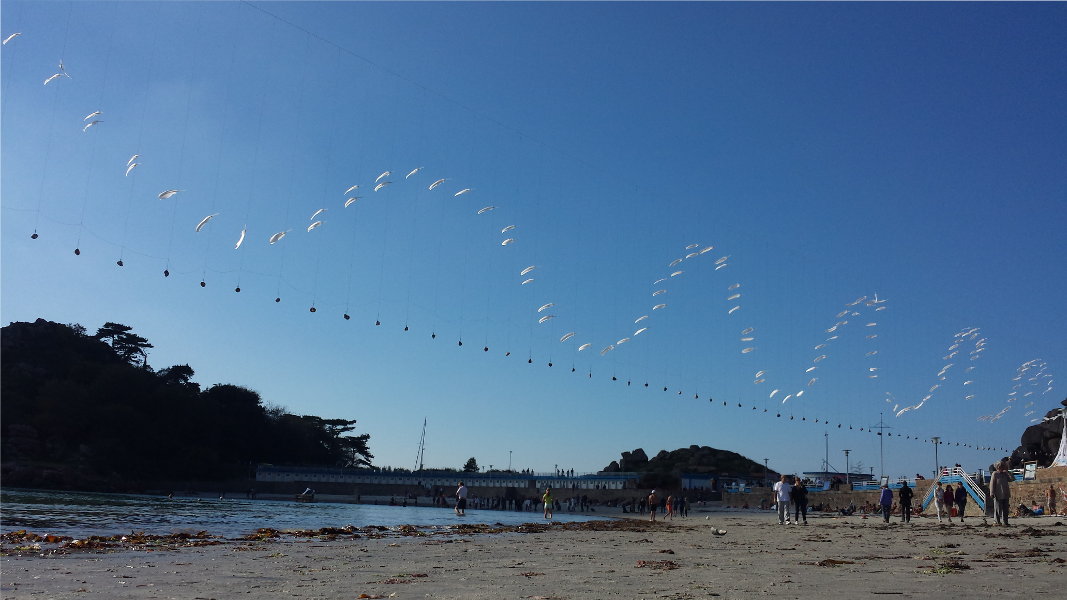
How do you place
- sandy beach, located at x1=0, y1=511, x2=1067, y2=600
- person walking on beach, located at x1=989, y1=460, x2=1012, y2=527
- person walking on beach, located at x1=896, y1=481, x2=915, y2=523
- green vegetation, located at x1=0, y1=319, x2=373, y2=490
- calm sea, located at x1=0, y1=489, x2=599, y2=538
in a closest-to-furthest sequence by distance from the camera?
sandy beach, located at x1=0, y1=511, x2=1067, y2=600 < person walking on beach, located at x1=989, y1=460, x2=1012, y2=527 < calm sea, located at x1=0, y1=489, x2=599, y2=538 < person walking on beach, located at x1=896, y1=481, x2=915, y2=523 < green vegetation, located at x1=0, y1=319, x2=373, y2=490

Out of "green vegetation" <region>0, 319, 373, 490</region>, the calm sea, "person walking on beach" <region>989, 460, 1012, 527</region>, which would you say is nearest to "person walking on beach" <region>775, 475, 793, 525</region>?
"person walking on beach" <region>989, 460, 1012, 527</region>

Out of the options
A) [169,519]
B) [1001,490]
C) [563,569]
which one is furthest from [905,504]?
[169,519]

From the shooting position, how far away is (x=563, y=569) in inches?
487

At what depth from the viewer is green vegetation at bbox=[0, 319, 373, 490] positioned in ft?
381

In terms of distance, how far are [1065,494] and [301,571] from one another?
36.7 m

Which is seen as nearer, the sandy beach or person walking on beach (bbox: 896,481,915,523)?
the sandy beach

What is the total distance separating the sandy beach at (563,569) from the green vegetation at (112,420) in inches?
4245

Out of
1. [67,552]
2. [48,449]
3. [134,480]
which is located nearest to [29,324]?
[48,449]

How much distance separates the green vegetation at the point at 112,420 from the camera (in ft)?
381

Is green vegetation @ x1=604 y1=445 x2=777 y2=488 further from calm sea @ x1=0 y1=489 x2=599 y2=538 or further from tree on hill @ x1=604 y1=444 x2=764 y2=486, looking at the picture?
calm sea @ x1=0 y1=489 x2=599 y2=538

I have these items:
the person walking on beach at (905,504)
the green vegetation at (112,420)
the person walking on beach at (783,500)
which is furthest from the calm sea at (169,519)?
the green vegetation at (112,420)

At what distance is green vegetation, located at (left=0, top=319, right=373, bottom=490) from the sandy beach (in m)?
108

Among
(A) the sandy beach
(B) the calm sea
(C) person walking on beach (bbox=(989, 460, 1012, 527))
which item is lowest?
(B) the calm sea

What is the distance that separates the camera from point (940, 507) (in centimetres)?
2756
